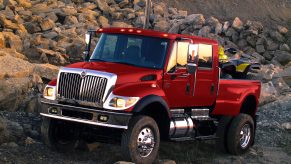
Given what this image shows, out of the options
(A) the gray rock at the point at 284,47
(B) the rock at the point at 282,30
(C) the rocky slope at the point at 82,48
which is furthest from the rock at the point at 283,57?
(B) the rock at the point at 282,30

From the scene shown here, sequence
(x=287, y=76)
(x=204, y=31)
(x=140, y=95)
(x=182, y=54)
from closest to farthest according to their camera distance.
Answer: (x=140, y=95) → (x=182, y=54) → (x=287, y=76) → (x=204, y=31)

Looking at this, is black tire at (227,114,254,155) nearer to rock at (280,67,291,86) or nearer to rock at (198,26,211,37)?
rock at (280,67,291,86)

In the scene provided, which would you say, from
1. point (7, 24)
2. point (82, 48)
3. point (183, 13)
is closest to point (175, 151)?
point (82, 48)

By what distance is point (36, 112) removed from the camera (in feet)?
40.9

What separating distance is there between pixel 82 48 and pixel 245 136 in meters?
15.3

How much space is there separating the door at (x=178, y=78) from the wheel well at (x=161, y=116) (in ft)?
1.24

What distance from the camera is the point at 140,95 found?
30.0 ft

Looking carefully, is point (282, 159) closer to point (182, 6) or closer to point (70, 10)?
point (70, 10)

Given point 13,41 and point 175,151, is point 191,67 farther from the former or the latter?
point 13,41

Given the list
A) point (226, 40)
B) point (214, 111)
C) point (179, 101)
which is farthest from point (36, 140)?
point (226, 40)

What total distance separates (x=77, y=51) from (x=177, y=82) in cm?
1673

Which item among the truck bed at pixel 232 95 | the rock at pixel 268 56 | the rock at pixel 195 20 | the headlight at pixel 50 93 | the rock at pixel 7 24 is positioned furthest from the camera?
the rock at pixel 195 20

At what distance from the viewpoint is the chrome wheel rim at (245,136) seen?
1235cm

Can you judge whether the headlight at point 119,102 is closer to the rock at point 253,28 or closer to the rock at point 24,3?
the rock at point 253,28
